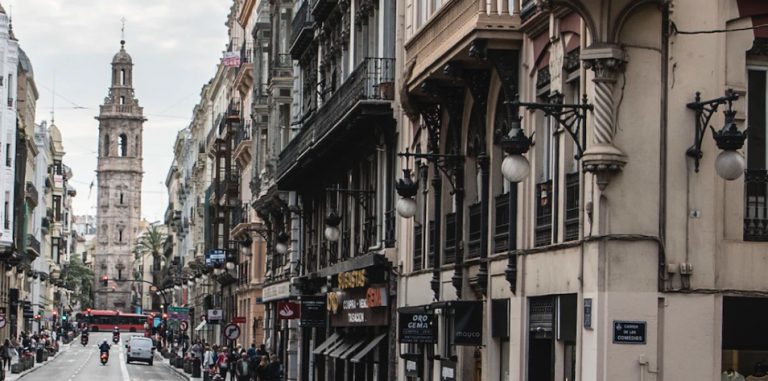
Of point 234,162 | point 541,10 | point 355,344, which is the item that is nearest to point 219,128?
point 234,162

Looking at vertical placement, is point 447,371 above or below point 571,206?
below

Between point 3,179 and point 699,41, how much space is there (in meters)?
76.1

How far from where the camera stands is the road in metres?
73.9

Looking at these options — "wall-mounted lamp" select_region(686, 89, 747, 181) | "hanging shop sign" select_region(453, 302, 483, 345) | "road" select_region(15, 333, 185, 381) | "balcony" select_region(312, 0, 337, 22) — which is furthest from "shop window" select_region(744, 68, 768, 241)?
"road" select_region(15, 333, 185, 381)

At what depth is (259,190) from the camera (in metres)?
64.1

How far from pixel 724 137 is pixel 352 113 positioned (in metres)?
18.9

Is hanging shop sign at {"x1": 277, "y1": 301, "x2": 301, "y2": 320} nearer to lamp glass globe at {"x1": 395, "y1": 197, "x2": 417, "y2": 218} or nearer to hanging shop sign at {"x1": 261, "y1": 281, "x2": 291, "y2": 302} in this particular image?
hanging shop sign at {"x1": 261, "y1": 281, "x2": 291, "y2": 302}

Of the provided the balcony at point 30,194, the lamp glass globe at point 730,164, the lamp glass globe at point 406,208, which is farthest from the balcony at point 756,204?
the balcony at point 30,194

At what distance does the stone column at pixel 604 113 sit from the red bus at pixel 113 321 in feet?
523

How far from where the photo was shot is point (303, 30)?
4791 centimetres

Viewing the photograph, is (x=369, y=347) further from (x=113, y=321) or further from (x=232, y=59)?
(x=113, y=321)

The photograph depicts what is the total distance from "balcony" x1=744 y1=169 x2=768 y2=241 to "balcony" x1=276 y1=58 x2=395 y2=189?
16.0m

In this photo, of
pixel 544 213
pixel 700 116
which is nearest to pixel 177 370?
pixel 544 213

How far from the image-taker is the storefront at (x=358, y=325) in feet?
117
